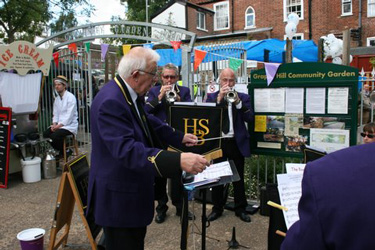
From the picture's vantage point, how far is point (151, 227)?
4168 millimetres

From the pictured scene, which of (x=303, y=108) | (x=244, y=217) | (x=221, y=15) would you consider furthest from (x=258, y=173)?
(x=221, y=15)

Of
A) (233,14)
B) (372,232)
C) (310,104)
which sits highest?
(233,14)

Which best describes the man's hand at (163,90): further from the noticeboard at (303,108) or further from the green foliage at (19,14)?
the green foliage at (19,14)

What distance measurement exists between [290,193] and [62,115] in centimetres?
551

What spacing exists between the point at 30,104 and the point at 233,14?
846 inches

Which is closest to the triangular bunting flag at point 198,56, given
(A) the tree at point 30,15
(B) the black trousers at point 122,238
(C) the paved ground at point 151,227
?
(C) the paved ground at point 151,227

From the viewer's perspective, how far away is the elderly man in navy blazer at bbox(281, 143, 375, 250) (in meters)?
0.84

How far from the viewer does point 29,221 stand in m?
4.38

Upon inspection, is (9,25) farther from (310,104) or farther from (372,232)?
(372,232)

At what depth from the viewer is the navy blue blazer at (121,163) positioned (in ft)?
6.52

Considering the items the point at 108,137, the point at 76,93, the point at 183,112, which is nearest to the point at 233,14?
the point at 76,93

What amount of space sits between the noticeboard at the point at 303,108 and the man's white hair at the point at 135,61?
2457mm

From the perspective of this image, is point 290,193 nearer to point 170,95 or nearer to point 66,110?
point 170,95

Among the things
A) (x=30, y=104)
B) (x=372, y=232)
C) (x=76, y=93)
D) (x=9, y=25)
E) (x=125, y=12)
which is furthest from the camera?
(x=125, y=12)
